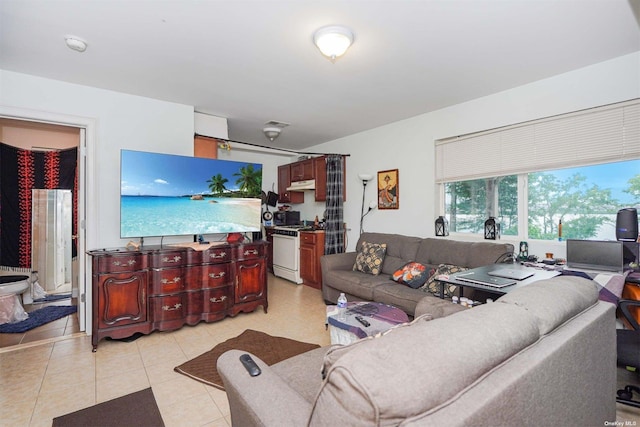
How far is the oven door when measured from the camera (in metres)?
5.13

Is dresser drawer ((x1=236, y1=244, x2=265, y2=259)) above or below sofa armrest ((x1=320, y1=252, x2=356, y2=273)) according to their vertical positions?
above

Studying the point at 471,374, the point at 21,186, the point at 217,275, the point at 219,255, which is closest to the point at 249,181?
the point at 219,255

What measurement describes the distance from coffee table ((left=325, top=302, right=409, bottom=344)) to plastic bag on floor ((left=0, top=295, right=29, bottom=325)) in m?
3.56

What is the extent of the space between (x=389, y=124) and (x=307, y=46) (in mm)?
2325

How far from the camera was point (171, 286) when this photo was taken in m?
3.05

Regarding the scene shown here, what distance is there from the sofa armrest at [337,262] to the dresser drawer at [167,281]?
170 centimetres

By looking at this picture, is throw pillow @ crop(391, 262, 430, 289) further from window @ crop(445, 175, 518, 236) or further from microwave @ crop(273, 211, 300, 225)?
microwave @ crop(273, 211, 300, 225)

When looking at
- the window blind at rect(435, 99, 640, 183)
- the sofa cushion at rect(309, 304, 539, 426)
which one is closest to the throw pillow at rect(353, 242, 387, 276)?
the window blind at rect(435, 99, 640, 183)

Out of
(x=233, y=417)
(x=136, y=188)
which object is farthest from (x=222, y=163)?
(x=233, y=417)

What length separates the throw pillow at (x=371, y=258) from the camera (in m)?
3.74

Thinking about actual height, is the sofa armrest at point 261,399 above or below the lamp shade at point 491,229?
below

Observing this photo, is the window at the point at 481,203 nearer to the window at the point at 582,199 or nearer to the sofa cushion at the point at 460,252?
the window at the point at 582,199

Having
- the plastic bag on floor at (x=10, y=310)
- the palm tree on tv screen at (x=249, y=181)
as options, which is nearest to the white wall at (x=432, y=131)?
the palm tree on tv screen at (x=249, y=181)

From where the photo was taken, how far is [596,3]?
6.05 feet
